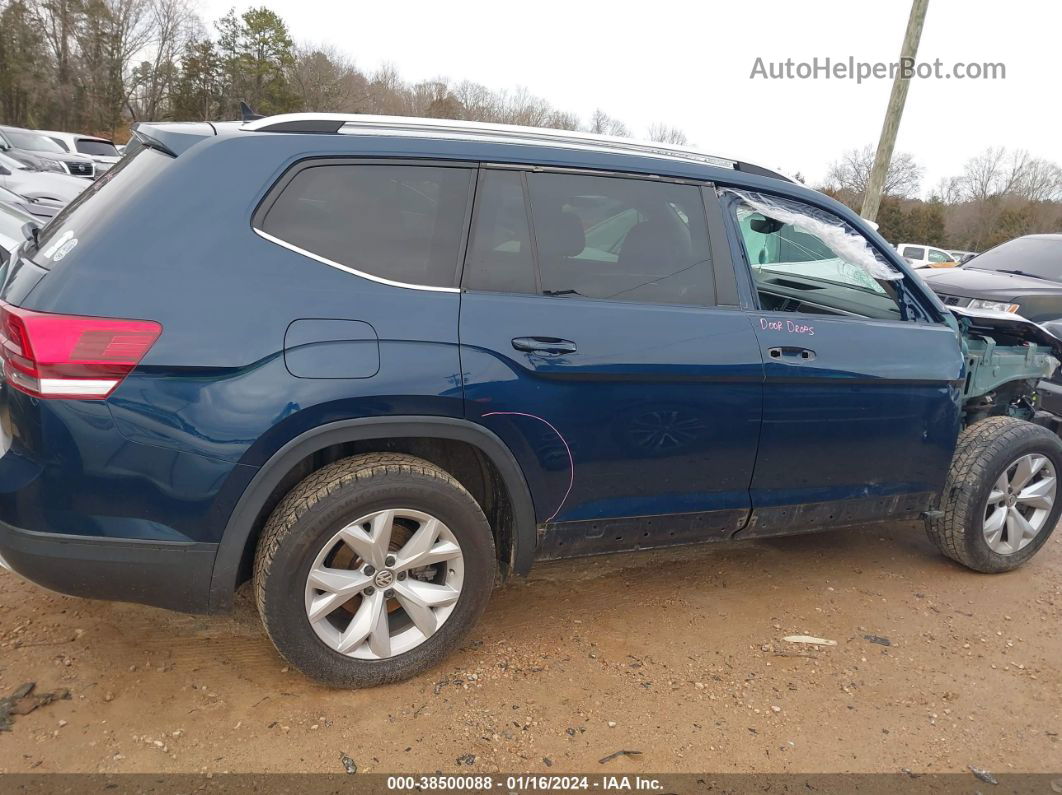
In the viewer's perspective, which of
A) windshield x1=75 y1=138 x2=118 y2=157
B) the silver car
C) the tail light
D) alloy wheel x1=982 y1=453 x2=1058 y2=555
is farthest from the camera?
windshield x1=75 y1=138 x2=118 y2=157

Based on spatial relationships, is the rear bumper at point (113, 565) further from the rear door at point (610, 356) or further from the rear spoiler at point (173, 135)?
the rear spoiler at point (173, 135)

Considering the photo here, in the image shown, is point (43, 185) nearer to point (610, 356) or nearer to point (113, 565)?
point (113, 565)

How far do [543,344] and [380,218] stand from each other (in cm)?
70

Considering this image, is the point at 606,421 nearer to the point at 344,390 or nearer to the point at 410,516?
the point at 410,516

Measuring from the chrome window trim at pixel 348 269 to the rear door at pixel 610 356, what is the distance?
0.11 m

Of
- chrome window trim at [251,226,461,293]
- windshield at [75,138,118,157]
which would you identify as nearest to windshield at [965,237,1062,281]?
chrome window trim at [251,226,461,293]

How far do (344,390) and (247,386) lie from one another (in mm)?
283

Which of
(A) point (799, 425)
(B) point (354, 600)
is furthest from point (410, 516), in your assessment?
(A) point (799, 425)

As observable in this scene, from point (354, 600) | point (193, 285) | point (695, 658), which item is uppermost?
point (193, 285)

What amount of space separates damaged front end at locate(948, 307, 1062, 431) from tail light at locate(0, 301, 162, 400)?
363cm

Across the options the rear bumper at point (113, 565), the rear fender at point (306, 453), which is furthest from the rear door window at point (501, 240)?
the rear bumper at point (113, 565)

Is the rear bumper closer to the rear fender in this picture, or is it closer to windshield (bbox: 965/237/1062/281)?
the rear fender

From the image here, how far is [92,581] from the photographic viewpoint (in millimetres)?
2326

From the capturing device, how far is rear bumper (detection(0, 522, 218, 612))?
2.27 meters
